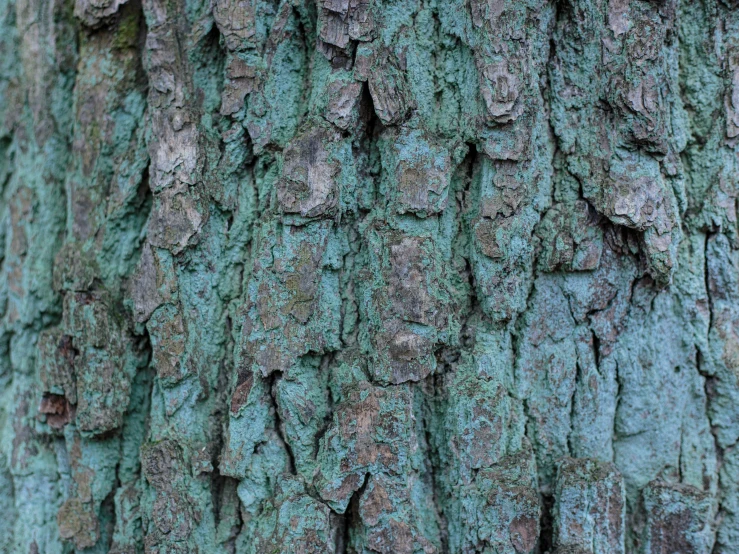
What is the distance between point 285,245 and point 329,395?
339 mm

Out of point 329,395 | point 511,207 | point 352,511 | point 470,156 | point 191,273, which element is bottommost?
point 352,511

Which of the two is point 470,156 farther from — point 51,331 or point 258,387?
point 51,331

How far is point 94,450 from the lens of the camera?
56.9 inches

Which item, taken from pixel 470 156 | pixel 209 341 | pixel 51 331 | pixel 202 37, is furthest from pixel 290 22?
pixel 51 331

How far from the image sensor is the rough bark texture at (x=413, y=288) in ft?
4.22

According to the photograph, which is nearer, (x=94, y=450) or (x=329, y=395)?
(x=329, y=395)

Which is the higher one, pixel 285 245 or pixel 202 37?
pixel 202 37

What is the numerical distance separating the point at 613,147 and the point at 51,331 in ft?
4.49

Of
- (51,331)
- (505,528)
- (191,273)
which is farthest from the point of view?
(51,331)

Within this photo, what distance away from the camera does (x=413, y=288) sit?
50.4 inches

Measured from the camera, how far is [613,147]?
1320 mm

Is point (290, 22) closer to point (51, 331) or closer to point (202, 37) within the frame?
point (202, 37)

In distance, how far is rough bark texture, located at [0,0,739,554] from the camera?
1285 mm

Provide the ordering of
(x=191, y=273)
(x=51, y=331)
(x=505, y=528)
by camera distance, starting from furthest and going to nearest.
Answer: (x=51, y=331)
(x=191, y=273)
(x=505, y=528)
